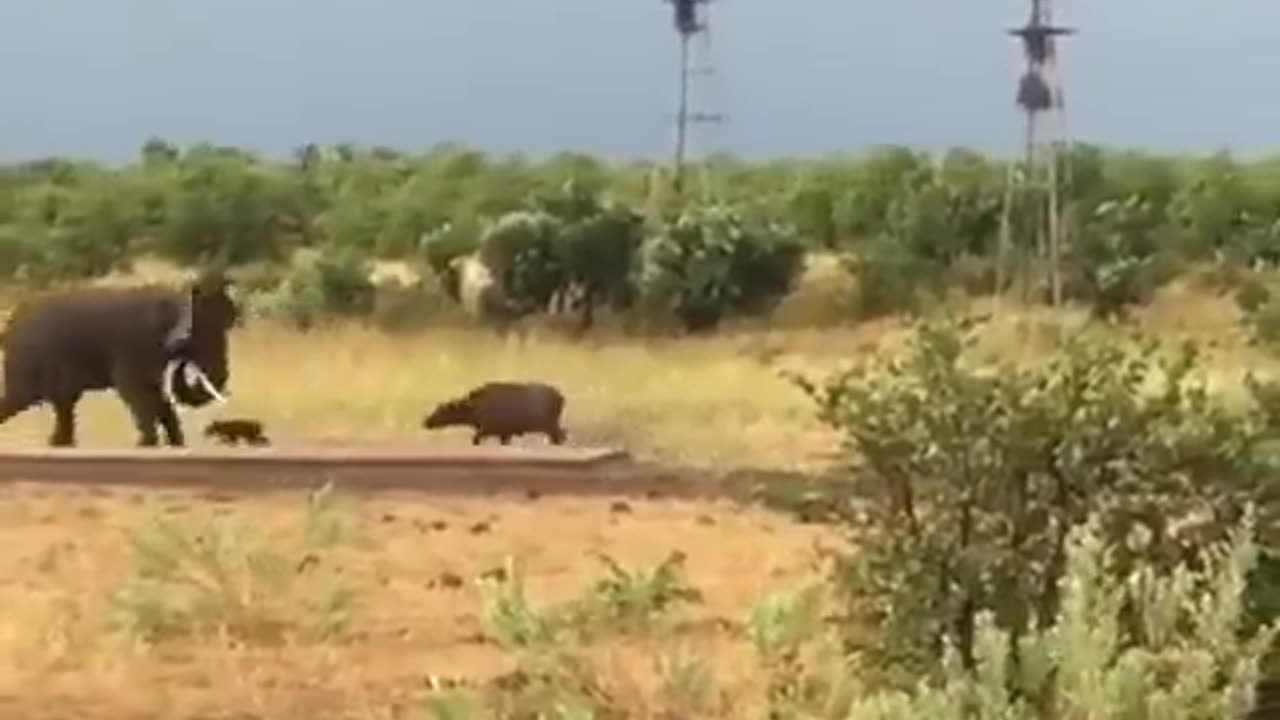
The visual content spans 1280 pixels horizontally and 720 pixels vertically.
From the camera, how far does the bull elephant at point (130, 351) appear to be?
21.2m

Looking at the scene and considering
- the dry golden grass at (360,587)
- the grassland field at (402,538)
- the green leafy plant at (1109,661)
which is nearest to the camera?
the green leafy plant at (1109,661)

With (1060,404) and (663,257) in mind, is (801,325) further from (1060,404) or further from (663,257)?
(1060,404)

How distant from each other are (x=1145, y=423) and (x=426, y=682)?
2.90 m

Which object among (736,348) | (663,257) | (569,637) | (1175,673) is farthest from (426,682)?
(663,257)

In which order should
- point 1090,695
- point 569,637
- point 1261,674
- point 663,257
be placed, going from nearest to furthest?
point 1090,695
point 1261,674
point 569,637
point 663,257

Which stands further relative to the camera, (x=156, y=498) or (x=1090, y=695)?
(x=156, y=498)

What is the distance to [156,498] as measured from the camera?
58.5ft

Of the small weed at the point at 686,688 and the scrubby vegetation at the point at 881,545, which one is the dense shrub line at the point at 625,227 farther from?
the small weed at the point at 686,688

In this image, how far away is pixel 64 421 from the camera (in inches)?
851

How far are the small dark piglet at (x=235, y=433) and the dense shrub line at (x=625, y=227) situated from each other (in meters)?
15.9

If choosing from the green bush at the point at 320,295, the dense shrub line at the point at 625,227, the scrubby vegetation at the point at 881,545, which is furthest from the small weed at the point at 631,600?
the green bush at the point at 320,295

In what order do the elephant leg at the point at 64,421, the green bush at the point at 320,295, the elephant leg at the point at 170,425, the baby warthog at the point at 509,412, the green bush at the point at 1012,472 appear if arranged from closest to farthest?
the green bush at the point at 1012,472
the elephant leg at the point at 170,425
the baby warthog at the point at 509,412
the elephant leg at the point at 64,421
the green bush at the point at 320,295

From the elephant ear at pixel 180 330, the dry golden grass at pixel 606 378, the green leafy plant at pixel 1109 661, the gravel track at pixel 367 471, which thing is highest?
the elephant ear at pixel 180 330

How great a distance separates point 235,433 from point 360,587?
6.86 meters
